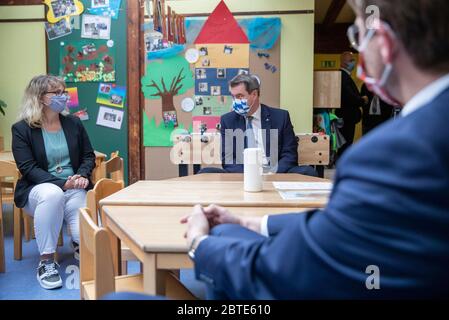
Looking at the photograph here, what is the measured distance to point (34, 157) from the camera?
9.49 feet

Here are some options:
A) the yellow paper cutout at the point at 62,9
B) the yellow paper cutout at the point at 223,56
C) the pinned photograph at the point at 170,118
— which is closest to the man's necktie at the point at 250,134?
the yellow paper cutout at the point at 223,56

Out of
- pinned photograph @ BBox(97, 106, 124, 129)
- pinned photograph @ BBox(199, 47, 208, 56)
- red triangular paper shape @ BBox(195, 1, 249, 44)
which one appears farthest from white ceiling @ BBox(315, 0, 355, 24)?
pinned photograph @ BBox(97, 106, 124, 129)

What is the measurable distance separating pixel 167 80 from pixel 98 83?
2.46ft

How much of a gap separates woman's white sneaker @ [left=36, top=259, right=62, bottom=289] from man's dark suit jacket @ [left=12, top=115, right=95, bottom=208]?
411mm

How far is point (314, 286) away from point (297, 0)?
170 inches

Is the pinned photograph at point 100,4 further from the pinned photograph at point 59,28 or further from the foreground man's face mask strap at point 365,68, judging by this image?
the foreground man's face mask strap at point 365,68

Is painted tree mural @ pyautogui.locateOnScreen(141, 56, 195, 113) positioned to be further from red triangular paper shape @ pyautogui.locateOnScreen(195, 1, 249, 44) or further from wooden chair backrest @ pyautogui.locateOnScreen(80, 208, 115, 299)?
wooden chair backrest @ pyautogui.locateOnScreen(80, 208, 115, 299)

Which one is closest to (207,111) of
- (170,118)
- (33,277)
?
(170,118)

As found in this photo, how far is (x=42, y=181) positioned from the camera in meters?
2.79

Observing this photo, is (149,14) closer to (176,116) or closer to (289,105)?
(176,116)

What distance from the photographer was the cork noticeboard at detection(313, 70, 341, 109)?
15.5ft

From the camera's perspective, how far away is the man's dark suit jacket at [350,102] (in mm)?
5789

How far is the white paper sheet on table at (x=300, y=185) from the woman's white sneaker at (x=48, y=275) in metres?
1.36
